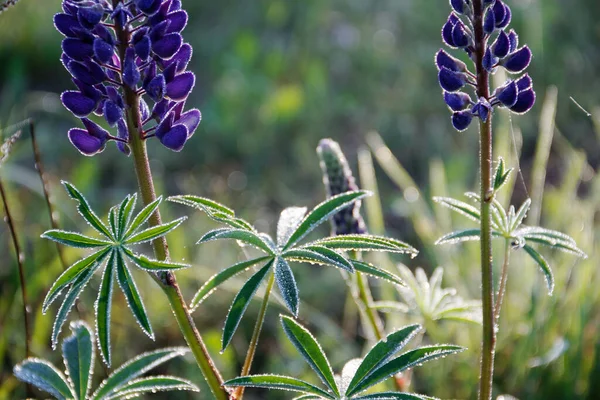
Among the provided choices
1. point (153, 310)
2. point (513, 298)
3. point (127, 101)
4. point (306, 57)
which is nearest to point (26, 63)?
point (306, 57)

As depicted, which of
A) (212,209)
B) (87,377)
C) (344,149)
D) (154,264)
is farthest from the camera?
(344,149)

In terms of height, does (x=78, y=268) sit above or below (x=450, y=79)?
below

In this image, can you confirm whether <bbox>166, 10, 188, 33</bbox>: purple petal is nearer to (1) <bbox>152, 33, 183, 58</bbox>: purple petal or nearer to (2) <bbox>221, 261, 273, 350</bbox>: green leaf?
(1) <bbox>152, 33, 183, 58</bbox>: purple petal

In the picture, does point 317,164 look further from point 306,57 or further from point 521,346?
point 521,346

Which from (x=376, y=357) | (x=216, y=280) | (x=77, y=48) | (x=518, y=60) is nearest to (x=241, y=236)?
(x=216, y=280)

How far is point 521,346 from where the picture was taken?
3.01m

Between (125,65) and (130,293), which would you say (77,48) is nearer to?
(125,65)

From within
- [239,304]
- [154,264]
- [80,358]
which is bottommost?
[80,358]

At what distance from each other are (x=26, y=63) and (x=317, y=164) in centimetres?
276

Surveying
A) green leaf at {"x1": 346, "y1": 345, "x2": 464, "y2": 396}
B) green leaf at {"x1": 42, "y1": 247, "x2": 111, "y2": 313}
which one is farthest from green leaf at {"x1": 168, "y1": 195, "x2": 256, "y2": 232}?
green leaf at {"x1": 346, "y1": 345, "x2": 464, "y2": 396}

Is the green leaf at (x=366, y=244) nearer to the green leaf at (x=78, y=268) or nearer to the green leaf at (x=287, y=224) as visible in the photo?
the green leaf at (x=287, y=224)

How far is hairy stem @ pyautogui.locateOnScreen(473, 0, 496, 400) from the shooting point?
1.60 meters

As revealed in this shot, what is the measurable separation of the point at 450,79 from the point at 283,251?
22.6 inches

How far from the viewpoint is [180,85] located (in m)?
1.67
